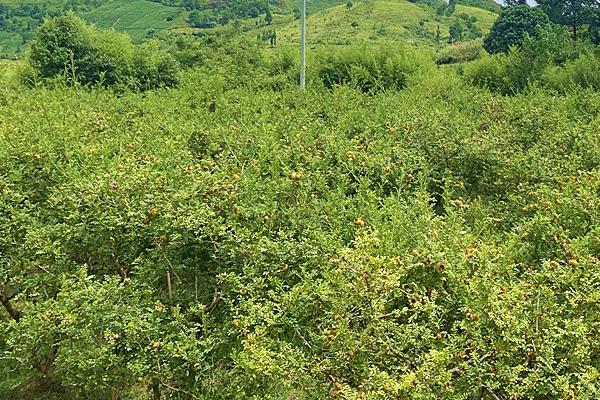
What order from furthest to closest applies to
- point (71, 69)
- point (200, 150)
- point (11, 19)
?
point (11, 19) → point (71, 69) → point (200, 150)

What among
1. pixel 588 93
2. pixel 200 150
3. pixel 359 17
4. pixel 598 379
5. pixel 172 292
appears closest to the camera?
pixel 598 379

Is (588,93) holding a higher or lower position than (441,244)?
lower

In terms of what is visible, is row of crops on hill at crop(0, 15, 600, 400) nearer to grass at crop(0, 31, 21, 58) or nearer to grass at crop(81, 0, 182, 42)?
grass at crop(0, 31, 21, 58)

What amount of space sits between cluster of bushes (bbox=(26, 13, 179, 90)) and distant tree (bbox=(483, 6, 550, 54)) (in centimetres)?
1632

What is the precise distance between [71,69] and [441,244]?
13.7m

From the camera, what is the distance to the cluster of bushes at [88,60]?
14.9m

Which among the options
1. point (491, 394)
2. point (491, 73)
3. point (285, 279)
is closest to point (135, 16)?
point (491, 73)

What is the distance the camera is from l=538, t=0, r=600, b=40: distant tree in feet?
74.4

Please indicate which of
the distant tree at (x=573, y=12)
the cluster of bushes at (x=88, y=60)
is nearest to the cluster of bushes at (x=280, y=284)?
the cluster of bushes at (x=88, y=60)

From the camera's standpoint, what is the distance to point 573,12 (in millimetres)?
24812

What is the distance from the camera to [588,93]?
10.7m

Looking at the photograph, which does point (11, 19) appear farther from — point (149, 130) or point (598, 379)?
point (598, 379)

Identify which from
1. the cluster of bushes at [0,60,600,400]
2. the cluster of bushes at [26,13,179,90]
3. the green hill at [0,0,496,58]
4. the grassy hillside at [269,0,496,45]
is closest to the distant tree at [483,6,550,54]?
the green hill at [0,0,496,58]

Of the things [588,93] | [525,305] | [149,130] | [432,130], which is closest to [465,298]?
[525,305]
